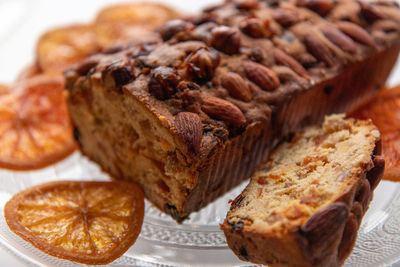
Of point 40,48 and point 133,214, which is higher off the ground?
point 40,48

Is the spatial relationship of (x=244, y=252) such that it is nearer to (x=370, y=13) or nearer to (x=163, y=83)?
(x=163, y=83)

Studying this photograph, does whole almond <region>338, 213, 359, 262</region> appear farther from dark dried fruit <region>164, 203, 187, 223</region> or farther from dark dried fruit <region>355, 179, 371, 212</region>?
dark dried fruit <region>164, 203, 187, 223</region>

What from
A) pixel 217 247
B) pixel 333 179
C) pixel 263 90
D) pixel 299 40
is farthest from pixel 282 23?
pixel 217 247

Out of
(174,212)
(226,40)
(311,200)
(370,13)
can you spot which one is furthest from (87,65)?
(370,13)

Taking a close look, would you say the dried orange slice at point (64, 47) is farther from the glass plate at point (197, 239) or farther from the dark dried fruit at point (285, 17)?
the dark dried fruit at point (285, 17)

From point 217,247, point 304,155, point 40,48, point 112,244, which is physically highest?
point 40,48

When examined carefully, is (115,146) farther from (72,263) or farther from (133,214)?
(72,263)
